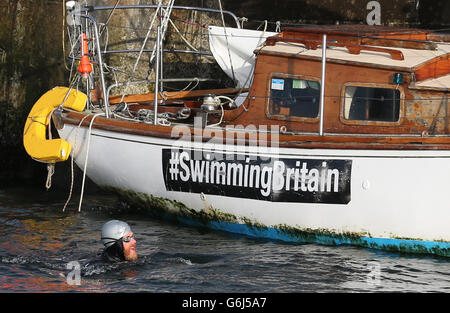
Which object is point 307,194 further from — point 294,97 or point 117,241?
point 117,241

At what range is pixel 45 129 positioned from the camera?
508 inches

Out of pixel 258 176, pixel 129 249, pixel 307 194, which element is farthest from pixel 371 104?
pixel 129 249

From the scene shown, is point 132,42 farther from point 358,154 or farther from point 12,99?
point 358,154

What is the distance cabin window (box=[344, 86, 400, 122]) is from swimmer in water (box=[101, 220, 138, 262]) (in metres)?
3.28

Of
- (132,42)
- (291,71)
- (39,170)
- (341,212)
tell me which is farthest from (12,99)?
(341,212)

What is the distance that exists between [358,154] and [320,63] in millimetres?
1401

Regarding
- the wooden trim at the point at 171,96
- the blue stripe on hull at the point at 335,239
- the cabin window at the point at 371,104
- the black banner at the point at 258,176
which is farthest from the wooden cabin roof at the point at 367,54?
the wooden trim at the point at 171,96

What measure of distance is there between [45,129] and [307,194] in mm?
4567

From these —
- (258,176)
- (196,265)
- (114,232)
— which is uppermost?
(258,176)

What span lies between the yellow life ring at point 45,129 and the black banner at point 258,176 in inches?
67.9

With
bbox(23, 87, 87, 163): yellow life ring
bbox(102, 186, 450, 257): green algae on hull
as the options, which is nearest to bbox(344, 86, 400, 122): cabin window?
bbox(102, 186, 450, 257): green algae on hull

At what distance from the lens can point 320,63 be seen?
10961 millimetres
